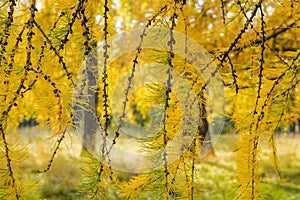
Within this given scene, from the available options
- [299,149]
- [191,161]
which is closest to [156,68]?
[191,161]

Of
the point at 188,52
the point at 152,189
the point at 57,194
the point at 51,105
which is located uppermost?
the point at 188,52

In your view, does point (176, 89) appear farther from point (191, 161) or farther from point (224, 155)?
point (224, 155)

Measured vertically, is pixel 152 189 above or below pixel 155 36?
below

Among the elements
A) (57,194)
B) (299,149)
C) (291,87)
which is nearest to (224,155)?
(299,149)

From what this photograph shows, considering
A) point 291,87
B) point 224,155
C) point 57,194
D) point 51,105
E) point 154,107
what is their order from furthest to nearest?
point 224,155 → point 57,194 → point 291,87 → point 154,107 → point 51,105

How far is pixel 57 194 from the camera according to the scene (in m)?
3.66

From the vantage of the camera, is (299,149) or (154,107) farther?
(299,149)

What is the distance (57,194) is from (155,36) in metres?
3.21

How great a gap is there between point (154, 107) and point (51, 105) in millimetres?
187

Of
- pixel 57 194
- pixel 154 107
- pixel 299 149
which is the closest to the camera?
pixel 154 107

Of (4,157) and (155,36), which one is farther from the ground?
(155,36)

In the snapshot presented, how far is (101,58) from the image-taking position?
0.77 metres

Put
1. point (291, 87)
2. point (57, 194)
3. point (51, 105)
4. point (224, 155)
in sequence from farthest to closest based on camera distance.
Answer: point (224, 155)
point (57, 194)
point (291, 87)
point (51, 105)

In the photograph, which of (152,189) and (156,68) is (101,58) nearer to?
(156,68)
